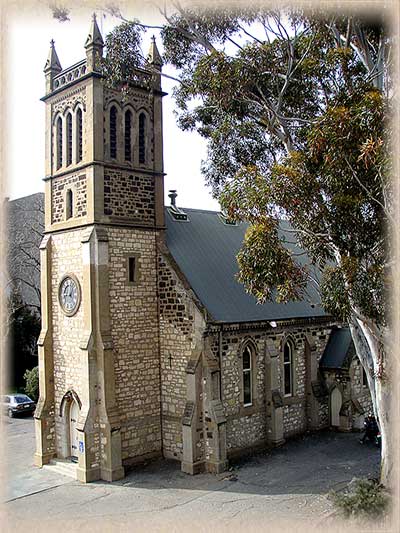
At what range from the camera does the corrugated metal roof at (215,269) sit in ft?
73.0

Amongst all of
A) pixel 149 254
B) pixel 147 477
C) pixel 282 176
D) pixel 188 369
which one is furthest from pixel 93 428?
pixel 282 176

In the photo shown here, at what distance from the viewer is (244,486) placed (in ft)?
60.5

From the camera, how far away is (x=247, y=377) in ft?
73.6

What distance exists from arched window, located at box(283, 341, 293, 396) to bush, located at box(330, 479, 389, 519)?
29.3 feet

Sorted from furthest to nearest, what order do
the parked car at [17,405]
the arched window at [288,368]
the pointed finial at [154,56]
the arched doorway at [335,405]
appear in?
the parked car at [17,405], the arched doorway at [335,405], the arched window at [288,368], the pointed finial at [154,56]

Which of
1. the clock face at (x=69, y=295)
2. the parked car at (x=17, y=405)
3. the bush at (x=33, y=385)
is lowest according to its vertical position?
the parked car at (x=17, y=405)

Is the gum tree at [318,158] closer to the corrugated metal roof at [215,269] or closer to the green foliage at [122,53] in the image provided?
the green foliage at [122,53]

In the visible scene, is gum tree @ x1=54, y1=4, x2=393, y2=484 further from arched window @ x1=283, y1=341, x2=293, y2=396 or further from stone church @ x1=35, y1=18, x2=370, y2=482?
arched window @ x1=283, y1=341, x2=293, y2=396

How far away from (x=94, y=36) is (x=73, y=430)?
14.7 metres

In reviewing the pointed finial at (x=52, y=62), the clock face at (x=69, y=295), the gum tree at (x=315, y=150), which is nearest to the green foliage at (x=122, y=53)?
the gum tree at (x=315, y=150)

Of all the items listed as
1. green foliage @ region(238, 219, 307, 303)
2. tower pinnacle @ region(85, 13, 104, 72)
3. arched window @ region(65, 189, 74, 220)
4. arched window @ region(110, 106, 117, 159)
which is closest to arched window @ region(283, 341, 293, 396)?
green foliage @ region(238, 219, 307, 303)

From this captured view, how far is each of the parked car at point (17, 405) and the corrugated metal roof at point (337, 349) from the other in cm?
1658

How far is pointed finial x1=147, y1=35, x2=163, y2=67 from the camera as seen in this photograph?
2262 cm

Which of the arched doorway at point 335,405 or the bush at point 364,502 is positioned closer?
the bush at point 364,502
